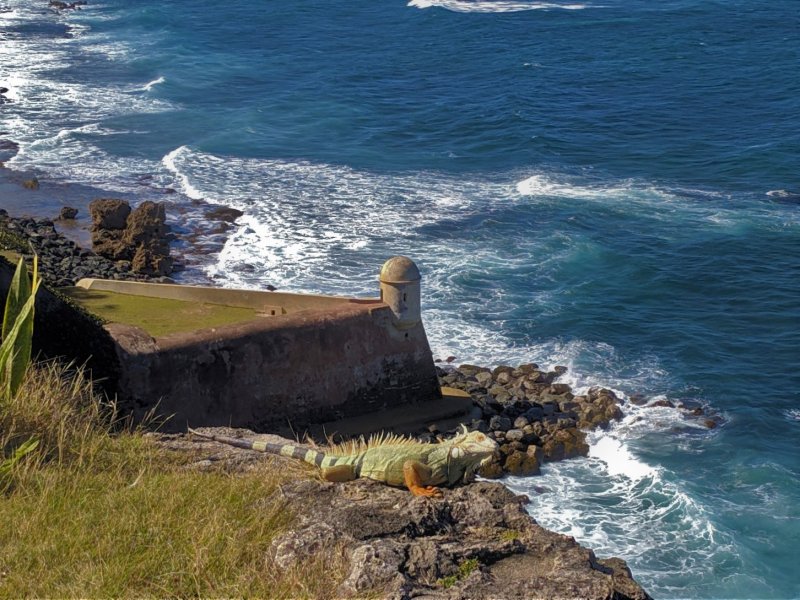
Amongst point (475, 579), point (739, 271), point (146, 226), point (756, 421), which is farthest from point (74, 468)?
point (739, 271)

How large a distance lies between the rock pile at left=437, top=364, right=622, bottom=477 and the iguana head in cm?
1070

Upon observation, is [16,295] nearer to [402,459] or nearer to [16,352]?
[16,352]

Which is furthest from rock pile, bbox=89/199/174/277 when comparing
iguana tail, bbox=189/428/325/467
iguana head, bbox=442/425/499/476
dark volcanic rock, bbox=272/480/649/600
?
dark volcanic rock, bbox=272/480/649/600

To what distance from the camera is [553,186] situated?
3741 cm

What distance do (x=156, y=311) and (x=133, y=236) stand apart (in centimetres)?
1013

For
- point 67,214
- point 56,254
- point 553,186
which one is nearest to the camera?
point 56,254

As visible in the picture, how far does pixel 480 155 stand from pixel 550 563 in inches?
1384

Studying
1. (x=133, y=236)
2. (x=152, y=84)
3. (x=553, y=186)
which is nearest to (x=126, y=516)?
(x=133, y=236)

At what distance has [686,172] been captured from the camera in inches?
1513

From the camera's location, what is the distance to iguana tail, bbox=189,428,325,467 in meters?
8.97

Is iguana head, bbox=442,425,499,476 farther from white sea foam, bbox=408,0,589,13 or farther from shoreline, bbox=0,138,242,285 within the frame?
white sea foam, bbox=408,0,589,13

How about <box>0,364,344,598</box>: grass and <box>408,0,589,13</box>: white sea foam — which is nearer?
<box>0,364,344,598</box>: grass

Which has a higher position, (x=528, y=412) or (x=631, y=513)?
(x=528, y=412)

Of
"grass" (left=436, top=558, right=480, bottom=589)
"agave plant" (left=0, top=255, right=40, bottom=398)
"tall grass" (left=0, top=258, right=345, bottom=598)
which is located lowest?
"grass" (left=436, top=558, right=480, bottom=589)
